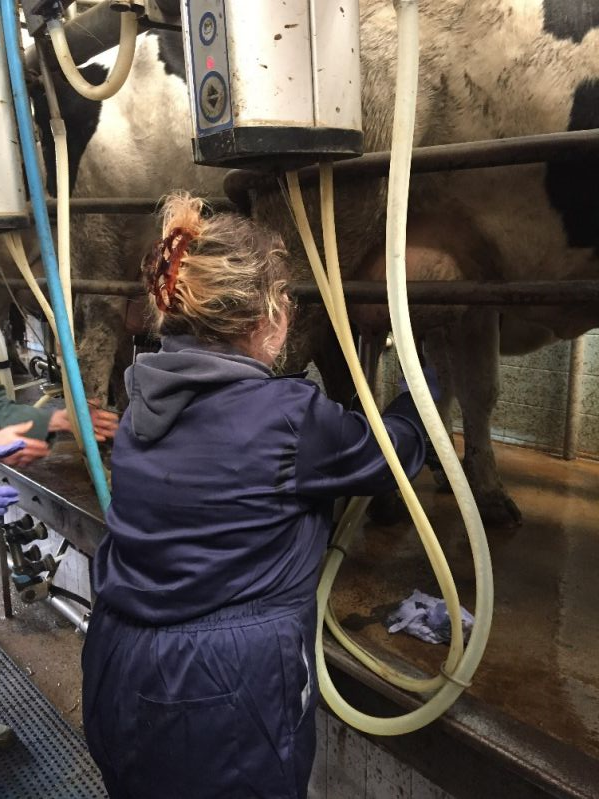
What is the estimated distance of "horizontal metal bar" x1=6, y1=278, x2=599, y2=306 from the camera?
1115 mm

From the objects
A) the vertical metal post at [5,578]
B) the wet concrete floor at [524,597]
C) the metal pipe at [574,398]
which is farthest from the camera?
the metal pipe at [574,398]

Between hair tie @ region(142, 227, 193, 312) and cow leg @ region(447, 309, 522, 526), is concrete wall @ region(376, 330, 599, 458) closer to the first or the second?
cow leg @ region(447, 309, 522, 526)

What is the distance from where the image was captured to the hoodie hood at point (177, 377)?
3.11 feet

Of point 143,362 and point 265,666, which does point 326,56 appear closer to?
point 143,362

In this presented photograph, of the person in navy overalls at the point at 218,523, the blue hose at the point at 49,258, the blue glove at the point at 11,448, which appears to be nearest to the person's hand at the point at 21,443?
the blue glove at the point at 11,448

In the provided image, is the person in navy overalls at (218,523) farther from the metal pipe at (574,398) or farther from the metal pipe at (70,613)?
the metal pipe at (574,398)

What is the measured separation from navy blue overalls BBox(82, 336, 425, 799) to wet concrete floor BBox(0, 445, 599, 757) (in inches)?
18.0

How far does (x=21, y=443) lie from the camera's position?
1674mm

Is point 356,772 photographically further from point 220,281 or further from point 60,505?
point 60,505

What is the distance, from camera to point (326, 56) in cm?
96

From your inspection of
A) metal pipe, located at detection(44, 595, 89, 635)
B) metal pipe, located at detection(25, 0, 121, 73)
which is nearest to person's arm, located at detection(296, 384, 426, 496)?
metal pipe, located at detection(25, 0, 121, 73)

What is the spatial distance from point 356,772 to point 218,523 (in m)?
0.86

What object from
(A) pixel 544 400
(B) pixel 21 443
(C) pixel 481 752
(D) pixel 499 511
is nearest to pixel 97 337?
(B) pixel 21 443

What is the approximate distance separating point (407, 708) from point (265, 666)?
39 centimetres
